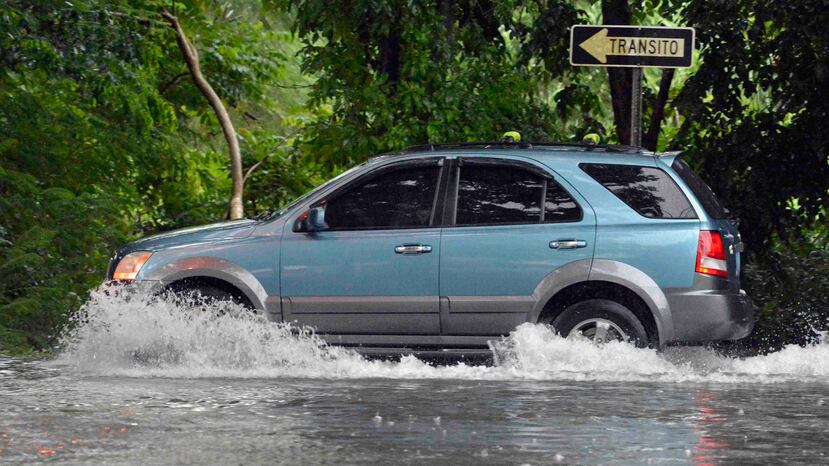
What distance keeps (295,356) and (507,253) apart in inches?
64.9

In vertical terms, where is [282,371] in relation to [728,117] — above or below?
below

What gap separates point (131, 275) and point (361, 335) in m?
1.72

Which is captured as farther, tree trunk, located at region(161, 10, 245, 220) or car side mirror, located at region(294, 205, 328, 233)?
tree trunk, located at region(161, 10, 245, 220)

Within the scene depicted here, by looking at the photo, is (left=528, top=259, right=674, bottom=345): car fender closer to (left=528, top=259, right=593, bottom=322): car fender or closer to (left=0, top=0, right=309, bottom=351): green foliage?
(left=528, top=259, right=593, bottom=322): car fender

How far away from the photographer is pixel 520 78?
17.5 meters

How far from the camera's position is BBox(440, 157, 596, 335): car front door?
35.4ft

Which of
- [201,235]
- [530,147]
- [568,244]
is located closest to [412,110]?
[530,147]

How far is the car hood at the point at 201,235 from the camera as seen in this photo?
36.7 ft

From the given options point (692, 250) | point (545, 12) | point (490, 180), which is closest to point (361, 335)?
point (490, 180)

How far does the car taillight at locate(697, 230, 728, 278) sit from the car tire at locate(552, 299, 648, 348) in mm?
583

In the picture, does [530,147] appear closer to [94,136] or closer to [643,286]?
[643,286]

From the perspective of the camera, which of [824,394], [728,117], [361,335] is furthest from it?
[728,117]

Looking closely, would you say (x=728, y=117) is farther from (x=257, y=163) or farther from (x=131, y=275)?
(x=257, y=163)

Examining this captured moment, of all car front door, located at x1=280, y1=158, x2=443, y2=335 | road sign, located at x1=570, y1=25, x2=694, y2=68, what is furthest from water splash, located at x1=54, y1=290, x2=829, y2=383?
road sign, located at x1=570, y1=25, x2=694, y2=68
